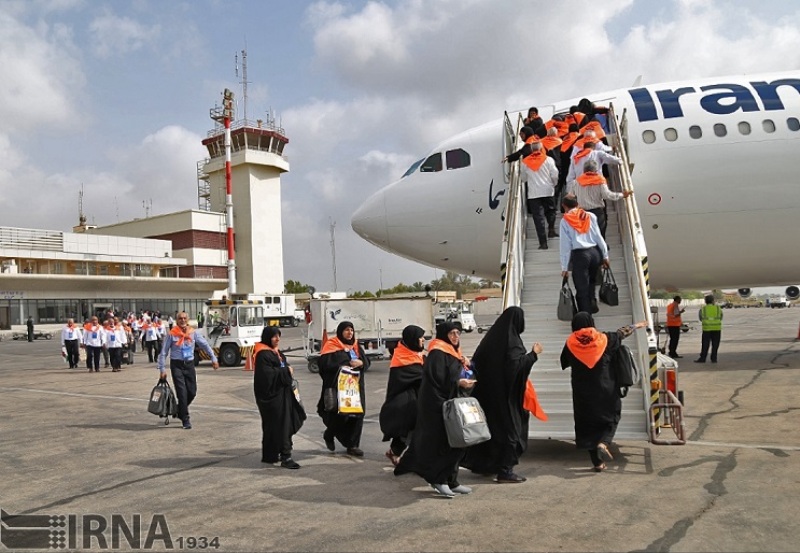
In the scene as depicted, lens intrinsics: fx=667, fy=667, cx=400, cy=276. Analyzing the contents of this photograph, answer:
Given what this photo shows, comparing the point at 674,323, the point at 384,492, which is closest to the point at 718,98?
the point at 674,323

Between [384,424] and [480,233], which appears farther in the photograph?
[480,233]

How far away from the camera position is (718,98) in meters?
12.1

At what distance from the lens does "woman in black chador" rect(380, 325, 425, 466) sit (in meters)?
6.46

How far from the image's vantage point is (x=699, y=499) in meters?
5.20

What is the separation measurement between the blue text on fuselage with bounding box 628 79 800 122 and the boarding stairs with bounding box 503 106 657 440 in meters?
1.72

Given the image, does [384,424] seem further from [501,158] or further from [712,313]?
[712,313]

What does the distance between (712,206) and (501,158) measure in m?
3.78

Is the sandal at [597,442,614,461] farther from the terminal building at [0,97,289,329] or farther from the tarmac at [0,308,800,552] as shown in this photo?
the terminal building at [0,97,289,329]

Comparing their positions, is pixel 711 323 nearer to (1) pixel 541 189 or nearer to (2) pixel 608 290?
(1) pixel 541 189

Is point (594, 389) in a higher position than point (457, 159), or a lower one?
lower

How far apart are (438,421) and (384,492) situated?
838 mm

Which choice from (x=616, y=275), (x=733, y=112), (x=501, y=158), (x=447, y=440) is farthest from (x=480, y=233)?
(x=447, y=440)

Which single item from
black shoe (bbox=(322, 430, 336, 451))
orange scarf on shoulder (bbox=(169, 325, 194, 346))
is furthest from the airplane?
black shoe (bbox=(322, 430, 336, 451))

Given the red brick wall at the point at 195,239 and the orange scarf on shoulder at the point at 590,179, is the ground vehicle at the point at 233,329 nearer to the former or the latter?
the orange scarf on shoulder at the point at 590,179
